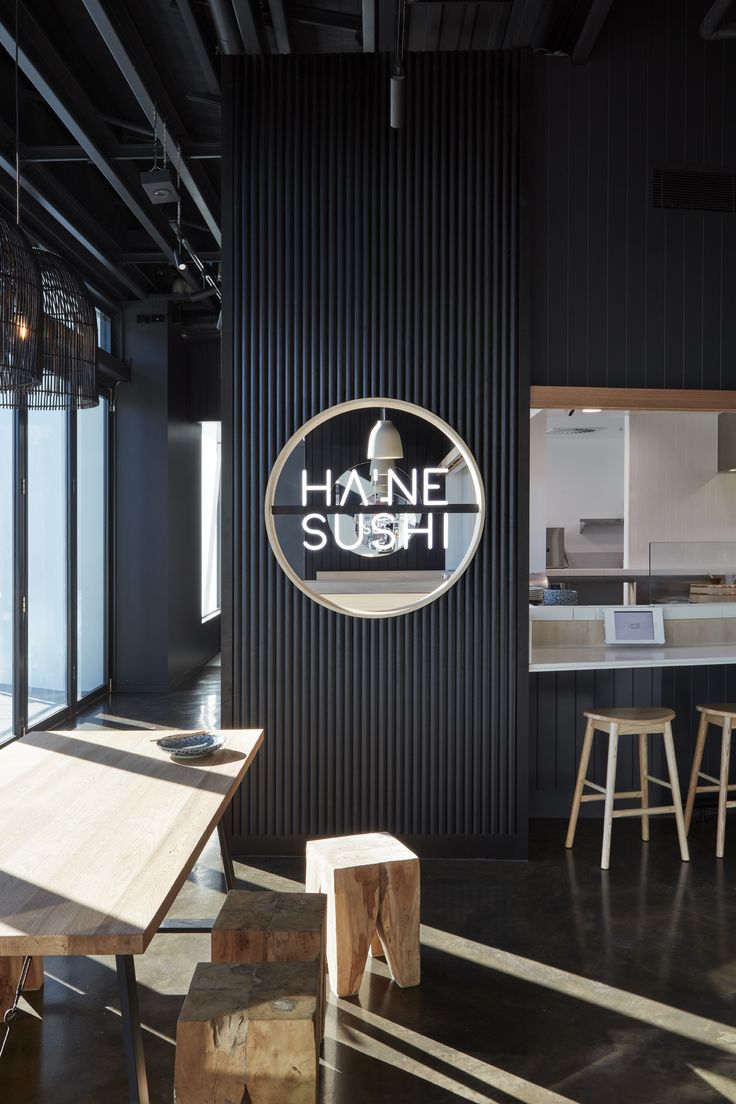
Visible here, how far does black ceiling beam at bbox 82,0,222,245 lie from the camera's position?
11.8ft

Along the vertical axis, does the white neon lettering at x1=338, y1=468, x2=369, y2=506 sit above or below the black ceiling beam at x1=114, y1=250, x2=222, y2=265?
below

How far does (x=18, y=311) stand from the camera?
8.11ft

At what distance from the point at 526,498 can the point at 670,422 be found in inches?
201

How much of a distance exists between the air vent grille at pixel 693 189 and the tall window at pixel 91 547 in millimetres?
4792

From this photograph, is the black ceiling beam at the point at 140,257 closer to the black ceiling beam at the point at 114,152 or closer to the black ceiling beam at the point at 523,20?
the black ceiling beam at the point at 114,152

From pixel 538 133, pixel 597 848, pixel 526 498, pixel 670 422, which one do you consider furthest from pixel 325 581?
pixel 670 422

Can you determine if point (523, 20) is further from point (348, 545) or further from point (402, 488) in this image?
point (348, 545)

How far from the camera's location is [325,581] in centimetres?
404

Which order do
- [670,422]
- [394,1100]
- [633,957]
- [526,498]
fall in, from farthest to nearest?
1. [670,422]
2. [526,498]
3. [633,957]
4. [394,1100]

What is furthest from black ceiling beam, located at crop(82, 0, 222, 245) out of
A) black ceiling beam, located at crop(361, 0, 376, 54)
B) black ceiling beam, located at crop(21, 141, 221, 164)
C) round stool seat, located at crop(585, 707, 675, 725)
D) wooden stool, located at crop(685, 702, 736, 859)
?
wooden stool, located at crop(685, 702, 736, 859)

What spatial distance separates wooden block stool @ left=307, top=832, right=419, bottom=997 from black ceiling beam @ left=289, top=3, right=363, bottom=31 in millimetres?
3712

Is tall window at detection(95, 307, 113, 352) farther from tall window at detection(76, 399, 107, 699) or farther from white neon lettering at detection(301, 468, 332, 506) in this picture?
white neon lettering at detection(301, 468, 332, 506)

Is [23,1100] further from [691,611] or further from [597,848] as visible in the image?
[691,611]

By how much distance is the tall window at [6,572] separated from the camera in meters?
5.68
